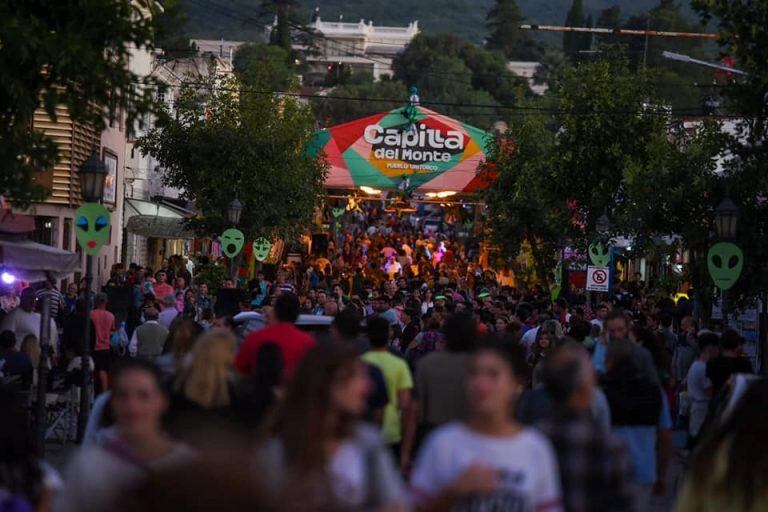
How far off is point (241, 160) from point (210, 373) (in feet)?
108

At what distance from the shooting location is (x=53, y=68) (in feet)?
47.4

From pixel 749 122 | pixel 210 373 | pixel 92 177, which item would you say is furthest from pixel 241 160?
pixel 210 373

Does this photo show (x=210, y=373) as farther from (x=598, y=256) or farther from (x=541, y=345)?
(x=598, y=256)

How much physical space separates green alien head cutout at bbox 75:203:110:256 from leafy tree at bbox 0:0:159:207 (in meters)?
3.29

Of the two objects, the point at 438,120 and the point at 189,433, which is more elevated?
the point at 438,120

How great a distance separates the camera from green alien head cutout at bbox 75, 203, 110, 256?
18531mm

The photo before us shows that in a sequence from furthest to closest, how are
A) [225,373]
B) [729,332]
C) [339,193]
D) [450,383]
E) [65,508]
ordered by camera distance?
[339,193], [729,332], [450,383], [225,373], [65,508]

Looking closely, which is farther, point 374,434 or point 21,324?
point 21,324

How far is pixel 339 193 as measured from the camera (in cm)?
4931

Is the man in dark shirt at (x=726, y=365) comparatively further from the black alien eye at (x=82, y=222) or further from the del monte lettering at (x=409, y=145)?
the del monte lettering at (x=409, y=145)

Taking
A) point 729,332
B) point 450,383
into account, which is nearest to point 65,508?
point 450,383

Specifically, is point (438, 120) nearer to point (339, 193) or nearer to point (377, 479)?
point (339, 193)

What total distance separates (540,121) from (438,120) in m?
3.75

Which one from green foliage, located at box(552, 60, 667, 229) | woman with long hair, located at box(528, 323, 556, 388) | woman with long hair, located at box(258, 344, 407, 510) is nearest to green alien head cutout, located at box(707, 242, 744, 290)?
woman with long hair, located at box(528, 323, 556, 388)
